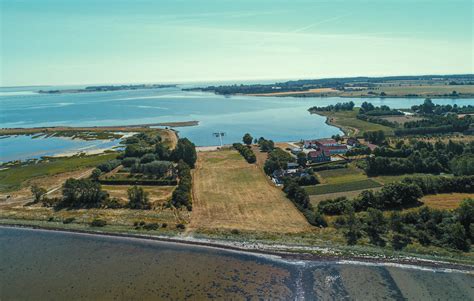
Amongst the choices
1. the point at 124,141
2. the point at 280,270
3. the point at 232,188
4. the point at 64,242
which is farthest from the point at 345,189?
the point at 124,141

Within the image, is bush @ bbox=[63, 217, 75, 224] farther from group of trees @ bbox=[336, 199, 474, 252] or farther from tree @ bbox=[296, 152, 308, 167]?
tree @ bbox=[296, 152, 308, 167]

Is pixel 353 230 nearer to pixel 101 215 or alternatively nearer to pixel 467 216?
pixel 467 216

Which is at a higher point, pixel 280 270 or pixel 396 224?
pixel 396 224

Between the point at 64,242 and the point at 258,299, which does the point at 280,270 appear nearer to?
the point at 258,299

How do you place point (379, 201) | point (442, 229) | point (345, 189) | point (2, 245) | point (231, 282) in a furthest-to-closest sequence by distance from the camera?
point (345, 189)
point (379, 201)
point (2, 245)
point (442, 229)
point (231, 282)

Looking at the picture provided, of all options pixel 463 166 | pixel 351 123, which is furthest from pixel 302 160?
pixel 351 123

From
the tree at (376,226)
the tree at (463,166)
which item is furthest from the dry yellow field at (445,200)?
the tree at (376,226)
